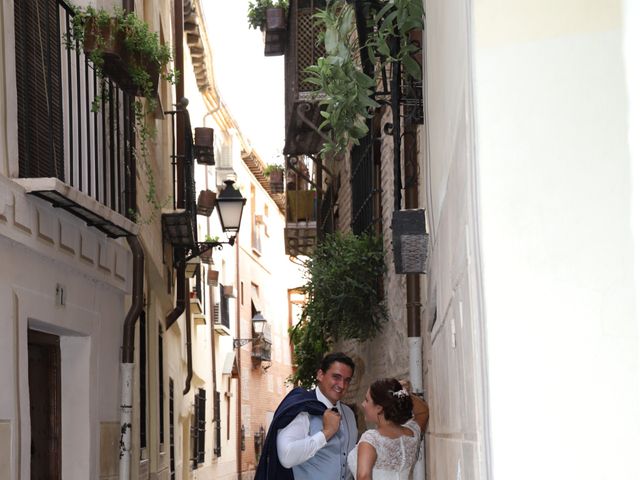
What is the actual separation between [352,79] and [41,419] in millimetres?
3843

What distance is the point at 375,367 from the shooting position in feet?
37.4

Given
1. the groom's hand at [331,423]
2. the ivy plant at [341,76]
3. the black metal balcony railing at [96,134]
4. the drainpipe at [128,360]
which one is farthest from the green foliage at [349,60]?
the drainpipe at [128,360]

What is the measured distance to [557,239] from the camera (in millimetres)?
2047

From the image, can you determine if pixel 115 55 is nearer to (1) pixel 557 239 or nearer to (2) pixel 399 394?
(2) pixel 399 394

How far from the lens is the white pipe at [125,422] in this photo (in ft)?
30.5

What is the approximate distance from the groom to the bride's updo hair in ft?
2.31

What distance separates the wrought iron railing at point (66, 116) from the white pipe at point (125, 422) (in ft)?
4.43

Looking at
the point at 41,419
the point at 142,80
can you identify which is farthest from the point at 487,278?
the point at 142,80

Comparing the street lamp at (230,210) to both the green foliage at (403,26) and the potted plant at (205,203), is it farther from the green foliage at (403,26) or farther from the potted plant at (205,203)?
the green foliage at (403,26)

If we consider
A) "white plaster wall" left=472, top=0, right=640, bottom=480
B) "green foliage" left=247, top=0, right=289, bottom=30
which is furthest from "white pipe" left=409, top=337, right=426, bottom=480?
"green foliage" left=247, top=0, right=289, bottom=30

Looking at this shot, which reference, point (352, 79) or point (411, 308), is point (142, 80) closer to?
point (411, 308)

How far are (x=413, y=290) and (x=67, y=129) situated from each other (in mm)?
2742

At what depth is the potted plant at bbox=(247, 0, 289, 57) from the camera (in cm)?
1449

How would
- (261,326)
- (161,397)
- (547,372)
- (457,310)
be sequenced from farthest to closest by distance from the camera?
(261,326)
(161,397)
(457,310)
(547,372)
